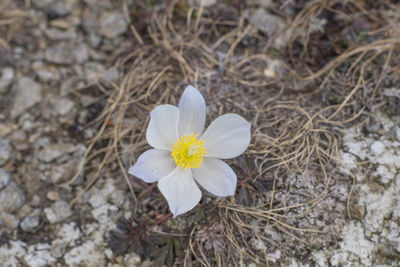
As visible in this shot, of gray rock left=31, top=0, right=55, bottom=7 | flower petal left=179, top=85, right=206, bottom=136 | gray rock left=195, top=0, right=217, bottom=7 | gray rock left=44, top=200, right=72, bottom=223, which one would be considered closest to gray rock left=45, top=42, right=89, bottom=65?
gray rock left=31, top=0, right=55, bottom=7

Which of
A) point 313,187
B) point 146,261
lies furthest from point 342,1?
point 146,261

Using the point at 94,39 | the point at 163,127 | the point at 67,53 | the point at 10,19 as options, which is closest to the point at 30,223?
the point at 163,127

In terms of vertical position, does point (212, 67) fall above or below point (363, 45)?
below

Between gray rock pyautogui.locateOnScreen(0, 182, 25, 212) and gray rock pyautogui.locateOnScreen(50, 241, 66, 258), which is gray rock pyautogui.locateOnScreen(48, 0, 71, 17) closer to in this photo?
gray rock pyautogui.locateOnScreen(0, 182, 25, 212)

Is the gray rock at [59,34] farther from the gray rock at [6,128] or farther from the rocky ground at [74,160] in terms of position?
the gray rock at [6,128]

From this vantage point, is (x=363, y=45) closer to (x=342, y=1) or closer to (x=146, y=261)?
(x=342, y=1)

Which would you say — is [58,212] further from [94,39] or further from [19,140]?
[94,39]

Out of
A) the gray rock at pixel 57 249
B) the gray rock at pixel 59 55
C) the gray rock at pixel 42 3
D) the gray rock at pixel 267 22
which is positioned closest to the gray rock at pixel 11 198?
the gray rock at pixel 57 249
